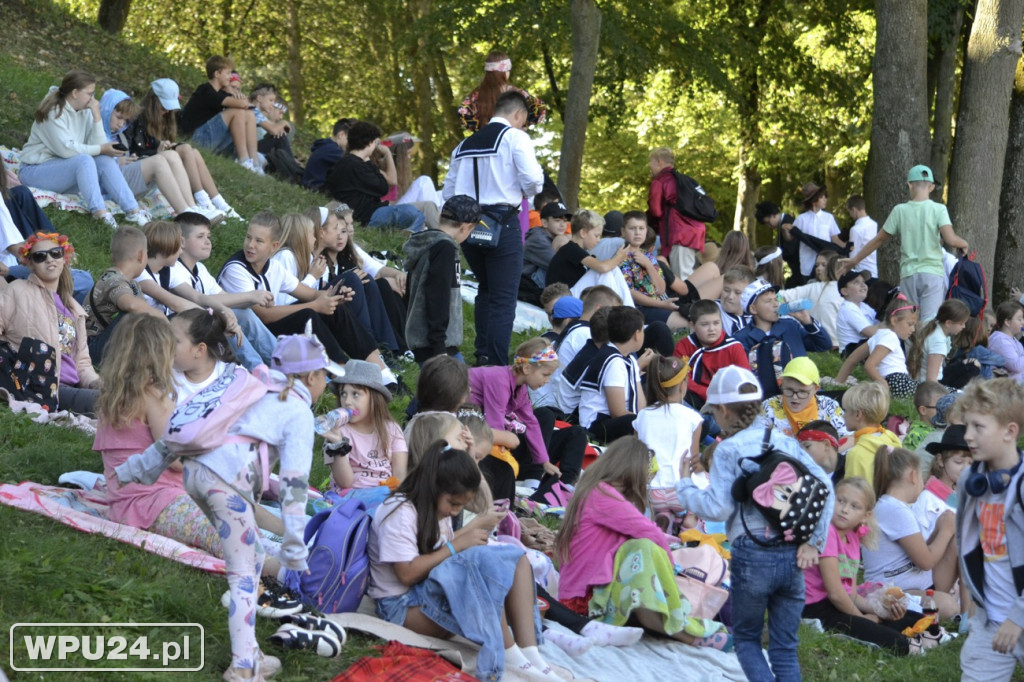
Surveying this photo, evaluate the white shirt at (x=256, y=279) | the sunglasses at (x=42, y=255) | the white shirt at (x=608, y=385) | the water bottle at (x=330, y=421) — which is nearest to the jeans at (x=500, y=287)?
the white shirt at (x=608, y=385)

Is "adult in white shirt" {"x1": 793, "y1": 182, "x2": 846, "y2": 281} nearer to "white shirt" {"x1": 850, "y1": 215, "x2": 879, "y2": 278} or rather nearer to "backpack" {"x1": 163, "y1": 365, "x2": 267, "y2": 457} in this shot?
"white shirt" {"x1": 850, "y1": 215, "x2": 879, "y2": 278}

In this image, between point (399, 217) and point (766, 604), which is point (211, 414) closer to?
point (766, 604)

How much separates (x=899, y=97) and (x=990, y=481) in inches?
468

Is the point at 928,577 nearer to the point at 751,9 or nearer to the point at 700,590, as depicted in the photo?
the point at 700,590

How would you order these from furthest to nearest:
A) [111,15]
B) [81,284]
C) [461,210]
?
[111,15] → [461,210] → [81,284]

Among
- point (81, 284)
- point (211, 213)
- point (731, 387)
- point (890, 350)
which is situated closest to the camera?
point (731, 387)

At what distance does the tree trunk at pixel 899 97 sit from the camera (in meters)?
16.5

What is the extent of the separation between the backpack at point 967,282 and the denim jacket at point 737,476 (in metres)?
9.73

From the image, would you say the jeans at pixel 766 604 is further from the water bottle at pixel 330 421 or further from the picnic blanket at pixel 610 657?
the water bottle at pixel 330 421

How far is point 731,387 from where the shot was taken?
5.95 metres

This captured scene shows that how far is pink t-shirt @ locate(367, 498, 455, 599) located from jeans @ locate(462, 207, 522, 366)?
14.4 feet

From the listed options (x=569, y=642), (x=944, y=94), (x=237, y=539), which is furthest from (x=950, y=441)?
(x=944, y=94)

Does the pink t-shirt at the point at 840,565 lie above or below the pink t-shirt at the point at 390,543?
below

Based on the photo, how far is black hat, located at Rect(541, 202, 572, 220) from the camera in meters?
14.1
